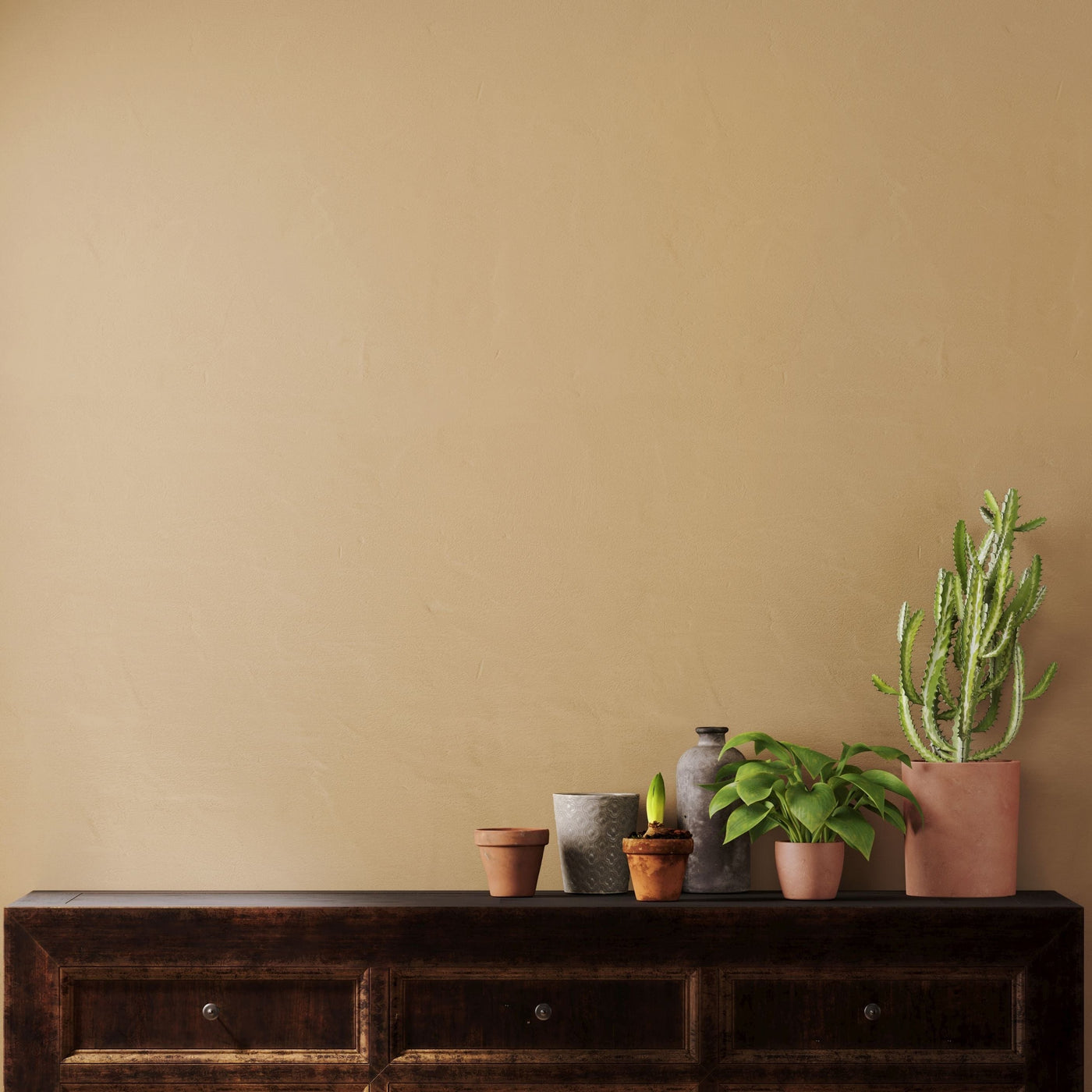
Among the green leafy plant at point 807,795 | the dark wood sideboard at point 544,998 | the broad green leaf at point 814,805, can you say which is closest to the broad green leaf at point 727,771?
the green leafy plant at point 807,795

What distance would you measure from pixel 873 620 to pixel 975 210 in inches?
31.8

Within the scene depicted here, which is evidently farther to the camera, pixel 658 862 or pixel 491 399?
pixel 491 399

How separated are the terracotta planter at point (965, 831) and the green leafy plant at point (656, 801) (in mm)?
430

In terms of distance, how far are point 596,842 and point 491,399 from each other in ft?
2.75

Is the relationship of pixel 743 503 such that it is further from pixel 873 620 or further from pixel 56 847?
pixel 56 847

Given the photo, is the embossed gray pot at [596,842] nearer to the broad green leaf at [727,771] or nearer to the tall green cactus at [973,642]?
the broad green leaf at [727,771]

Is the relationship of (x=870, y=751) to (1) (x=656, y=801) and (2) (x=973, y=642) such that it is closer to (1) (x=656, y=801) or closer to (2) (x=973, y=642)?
(2) (x=973, y=642)

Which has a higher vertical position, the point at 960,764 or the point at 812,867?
the point at 960,764

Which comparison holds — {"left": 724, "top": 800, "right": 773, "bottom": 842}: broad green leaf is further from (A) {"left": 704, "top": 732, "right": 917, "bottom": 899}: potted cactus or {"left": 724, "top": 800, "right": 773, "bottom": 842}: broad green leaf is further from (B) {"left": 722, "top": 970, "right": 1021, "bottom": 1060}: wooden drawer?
(B) {"left": 722, "top": 970, "right": 1021, "bottom": 1060}: wooden drawer

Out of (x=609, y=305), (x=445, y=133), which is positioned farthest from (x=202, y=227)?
(x=609, y=305)

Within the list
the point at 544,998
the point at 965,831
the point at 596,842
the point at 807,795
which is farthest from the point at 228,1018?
the point at 965,831

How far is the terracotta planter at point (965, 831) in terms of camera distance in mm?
1945

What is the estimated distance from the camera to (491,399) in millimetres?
2180

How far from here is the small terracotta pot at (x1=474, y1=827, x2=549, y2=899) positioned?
1934mm
